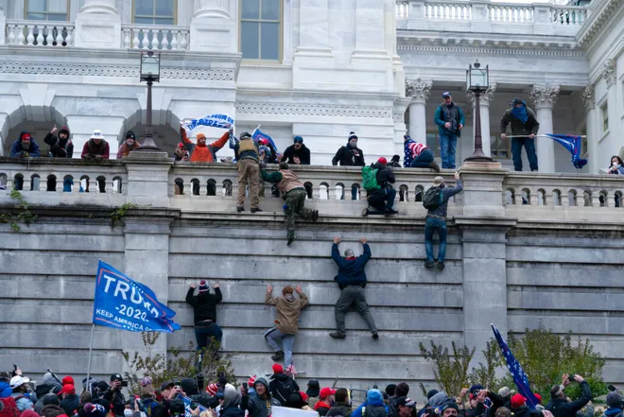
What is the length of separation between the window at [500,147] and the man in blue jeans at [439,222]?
3598 cm

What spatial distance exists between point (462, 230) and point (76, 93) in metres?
14.1

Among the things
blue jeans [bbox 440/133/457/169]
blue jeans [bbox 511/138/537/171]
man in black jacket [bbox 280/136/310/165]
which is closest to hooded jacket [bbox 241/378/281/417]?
man in black jacket [bbox 280/136/310/165]

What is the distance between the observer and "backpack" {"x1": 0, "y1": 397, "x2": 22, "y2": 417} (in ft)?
79.2

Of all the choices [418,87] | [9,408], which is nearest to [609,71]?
[418,87]

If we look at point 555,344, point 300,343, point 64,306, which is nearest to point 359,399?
point 300,343

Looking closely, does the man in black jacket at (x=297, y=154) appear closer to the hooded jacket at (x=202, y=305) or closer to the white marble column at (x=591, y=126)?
the hooded jacket at (x=202, y=305)

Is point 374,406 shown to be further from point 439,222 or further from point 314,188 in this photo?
point 314,188

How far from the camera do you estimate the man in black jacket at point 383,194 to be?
3594 centimetres

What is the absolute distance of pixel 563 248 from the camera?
36.5 m

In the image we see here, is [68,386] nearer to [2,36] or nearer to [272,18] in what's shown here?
[2,36]

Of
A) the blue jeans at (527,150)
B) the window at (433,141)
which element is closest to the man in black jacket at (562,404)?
the blue jeans at (527,150)

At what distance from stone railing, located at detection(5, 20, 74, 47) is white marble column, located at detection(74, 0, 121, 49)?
36 centimetres

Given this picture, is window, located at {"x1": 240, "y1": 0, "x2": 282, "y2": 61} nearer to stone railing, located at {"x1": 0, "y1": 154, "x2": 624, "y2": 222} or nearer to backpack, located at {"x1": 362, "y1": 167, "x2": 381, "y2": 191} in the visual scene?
stone railing, located at {"x1": 0, "y1": 154, "x2": 624, "y2": 222}

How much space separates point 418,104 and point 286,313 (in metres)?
36.4
